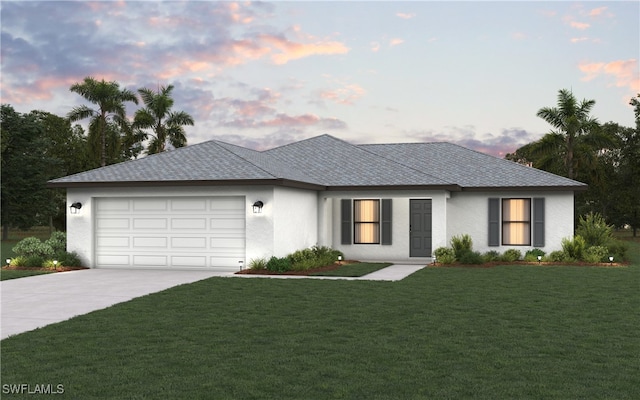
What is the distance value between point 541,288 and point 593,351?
7.09 m

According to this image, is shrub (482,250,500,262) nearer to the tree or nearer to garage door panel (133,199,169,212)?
garage door panel (133,199,169,212)

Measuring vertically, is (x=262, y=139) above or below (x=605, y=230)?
above

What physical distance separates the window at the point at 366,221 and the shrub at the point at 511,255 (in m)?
4.81

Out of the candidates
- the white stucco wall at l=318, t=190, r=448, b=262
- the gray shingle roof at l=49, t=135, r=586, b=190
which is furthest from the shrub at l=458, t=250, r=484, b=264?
the white stucco wall at l=318, t=190, r=448, b=262

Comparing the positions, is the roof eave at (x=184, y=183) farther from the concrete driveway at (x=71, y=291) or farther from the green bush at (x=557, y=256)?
the green bush at (x=557, y=256)

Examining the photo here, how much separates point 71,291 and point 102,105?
29.3m

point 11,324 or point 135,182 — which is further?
point 135,182

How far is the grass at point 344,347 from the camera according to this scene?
712 centimetres

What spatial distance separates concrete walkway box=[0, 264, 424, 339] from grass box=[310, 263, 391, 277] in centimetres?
40

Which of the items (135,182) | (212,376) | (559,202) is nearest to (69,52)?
(135,182)

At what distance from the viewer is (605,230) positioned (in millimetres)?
25922

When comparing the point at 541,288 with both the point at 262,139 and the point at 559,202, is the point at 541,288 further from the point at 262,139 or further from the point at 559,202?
the point at 262,139

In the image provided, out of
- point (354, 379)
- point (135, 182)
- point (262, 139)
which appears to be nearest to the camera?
point (354, 379)

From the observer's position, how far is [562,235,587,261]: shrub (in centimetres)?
2347
